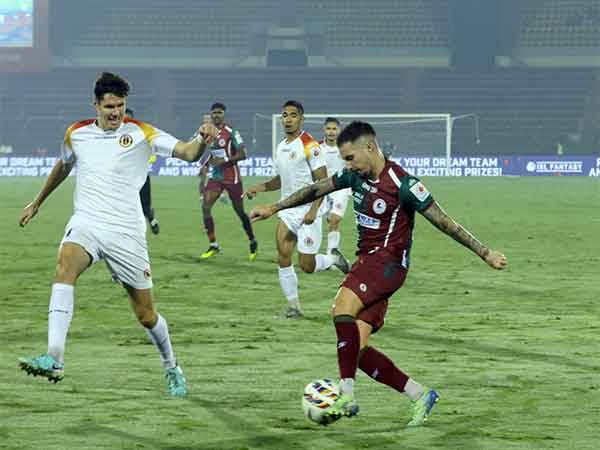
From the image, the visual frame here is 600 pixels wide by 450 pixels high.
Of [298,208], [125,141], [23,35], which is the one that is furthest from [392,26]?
[125,141]

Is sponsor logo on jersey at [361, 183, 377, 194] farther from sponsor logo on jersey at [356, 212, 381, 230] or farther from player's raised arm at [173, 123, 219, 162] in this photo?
player's raised arm at [173, 123, 219, 162]

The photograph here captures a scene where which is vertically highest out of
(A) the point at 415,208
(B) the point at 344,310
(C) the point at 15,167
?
(A) the point at 415,208

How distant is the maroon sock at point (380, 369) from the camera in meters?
7.67

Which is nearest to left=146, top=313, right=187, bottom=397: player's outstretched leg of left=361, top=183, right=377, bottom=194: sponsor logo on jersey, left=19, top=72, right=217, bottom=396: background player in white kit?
left=19, top=72, right=217, bottom=396: background player in white kit

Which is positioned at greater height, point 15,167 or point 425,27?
point 425,27

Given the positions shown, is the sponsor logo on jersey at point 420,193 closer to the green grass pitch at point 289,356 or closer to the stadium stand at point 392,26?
the green grass pitch at point 289,356

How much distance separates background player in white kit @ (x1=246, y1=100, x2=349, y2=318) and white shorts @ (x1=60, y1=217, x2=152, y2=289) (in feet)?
13.4

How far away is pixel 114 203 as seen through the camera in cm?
839

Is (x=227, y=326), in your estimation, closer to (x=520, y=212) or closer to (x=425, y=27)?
(x=520, y=212)

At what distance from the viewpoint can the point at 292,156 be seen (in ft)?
45.0

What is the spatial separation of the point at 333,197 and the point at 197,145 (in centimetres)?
1078

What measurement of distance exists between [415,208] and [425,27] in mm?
61071

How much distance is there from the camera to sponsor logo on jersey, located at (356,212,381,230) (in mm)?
7621

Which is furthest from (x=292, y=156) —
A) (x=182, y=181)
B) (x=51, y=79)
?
(x=51, y=79)
